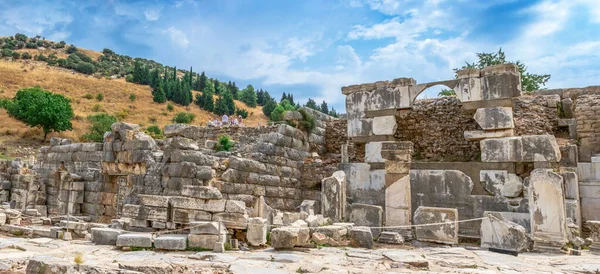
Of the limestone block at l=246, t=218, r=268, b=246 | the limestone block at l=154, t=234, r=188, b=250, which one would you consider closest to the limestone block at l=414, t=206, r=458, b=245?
the limestone block at l=246, t=218, r=268, b=246

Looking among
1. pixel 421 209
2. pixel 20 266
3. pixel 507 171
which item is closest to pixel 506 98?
pixel 507 171

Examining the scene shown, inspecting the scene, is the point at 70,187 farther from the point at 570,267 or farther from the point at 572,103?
the point at 572,103

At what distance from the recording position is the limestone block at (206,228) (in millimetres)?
7145

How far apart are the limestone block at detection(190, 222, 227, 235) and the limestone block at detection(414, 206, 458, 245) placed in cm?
472

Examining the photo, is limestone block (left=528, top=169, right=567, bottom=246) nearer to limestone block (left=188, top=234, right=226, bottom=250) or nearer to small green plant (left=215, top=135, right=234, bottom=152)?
limestone block (left=188, top=234, right=226, bottom=250)

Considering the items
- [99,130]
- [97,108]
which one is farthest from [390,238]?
[97,108]

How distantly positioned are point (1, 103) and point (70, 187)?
38.8 metres

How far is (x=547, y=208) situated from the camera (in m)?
8.62

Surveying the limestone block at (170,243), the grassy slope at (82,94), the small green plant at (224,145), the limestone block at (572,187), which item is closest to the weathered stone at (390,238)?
the limestone block at (170,243)

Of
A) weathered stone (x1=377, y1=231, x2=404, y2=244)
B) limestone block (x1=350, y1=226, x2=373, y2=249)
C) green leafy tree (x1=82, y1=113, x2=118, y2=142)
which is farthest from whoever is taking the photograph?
green leafy tree (x1=82, y1=113, x2=118, y2=142)

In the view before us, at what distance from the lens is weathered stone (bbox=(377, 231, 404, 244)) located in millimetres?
9281

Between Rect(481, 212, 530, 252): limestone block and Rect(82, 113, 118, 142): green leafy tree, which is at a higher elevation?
Rect(82, 113, 118, 142): green leafy tree

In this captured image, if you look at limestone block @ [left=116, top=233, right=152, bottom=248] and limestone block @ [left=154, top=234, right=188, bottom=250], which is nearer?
limestone block @ [left=154, top=234, right=188, bottom=250]

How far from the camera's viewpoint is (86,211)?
14.2 m
